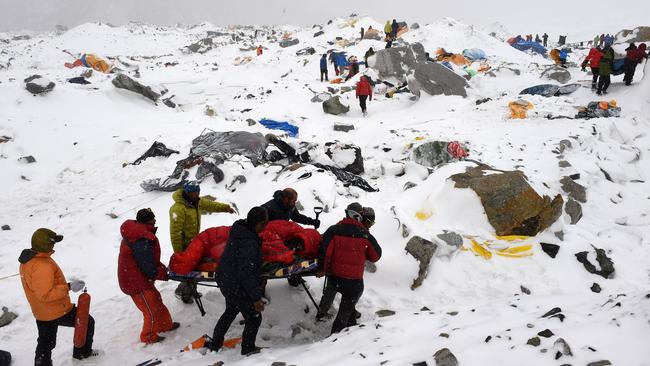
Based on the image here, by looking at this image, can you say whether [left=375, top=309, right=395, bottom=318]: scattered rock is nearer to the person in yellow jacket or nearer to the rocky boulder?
the rocky boulder

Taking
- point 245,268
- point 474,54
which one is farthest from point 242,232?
point 474,54

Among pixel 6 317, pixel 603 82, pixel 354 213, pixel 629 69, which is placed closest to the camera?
pixel 354 213

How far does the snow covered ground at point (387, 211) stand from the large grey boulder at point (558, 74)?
1.77 feet

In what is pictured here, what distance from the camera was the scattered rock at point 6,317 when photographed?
550 cm

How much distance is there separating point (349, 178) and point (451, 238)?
12.7ft

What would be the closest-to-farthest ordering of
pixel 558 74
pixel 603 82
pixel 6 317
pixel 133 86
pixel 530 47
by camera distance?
pixel 6 317
pixel 603 82
pixel 133 86
pixel 558 74
pixel 530 47

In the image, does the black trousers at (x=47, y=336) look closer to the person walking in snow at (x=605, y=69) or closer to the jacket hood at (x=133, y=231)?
the jacket hood at (x=133, y=231)

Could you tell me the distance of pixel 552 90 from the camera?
15.9 meters

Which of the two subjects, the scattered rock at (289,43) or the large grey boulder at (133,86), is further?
the scattered rock at (289,43)

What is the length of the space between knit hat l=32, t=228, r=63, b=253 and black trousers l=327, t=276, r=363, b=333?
3.30m

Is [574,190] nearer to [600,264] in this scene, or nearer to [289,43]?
[600,264]

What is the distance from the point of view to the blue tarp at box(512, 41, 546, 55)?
3084 centimetres

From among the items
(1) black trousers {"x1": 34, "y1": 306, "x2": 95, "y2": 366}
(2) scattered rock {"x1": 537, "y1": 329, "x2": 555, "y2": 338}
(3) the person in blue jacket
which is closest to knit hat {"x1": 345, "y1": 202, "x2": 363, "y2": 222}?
(2) scattered rock {"x1": 537, "y1": 329, "x2": 555, "y2": 338}

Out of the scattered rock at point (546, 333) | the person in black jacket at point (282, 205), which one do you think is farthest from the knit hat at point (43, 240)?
the scattered rock at point (546, 333)
